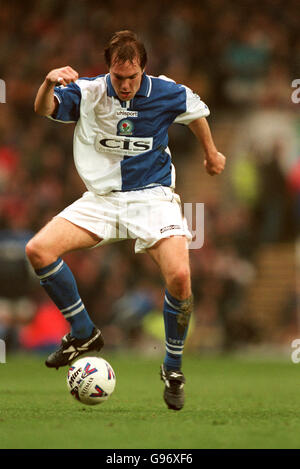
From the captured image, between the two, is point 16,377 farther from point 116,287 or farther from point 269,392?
point 116,287

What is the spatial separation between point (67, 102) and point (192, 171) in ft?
34.8

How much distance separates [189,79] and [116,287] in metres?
4.29

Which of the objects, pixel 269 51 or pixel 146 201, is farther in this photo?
pixel 269 51

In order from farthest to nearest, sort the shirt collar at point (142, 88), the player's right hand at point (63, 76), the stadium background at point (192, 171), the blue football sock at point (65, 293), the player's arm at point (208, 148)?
1. the stadium background at point (192, 171)
2. the player's arm at point (208, 148)
3. the shirt collar at point (142, 88)
4. the blue football sock at point (65, 293)
5. the player's right hand at point (63, 76)

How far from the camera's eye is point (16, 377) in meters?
8.90

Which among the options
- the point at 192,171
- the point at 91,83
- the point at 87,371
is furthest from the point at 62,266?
the point at 192,171

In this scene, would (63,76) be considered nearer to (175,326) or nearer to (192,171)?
(175,326)

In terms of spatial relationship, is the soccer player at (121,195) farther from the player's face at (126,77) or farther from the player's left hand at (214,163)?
the player's left hand at (214,163)

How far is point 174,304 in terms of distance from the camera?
5820 mm

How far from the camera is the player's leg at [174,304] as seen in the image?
5.64 metres

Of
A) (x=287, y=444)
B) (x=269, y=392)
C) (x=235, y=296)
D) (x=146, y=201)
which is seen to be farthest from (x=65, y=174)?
(x=287, y=444)

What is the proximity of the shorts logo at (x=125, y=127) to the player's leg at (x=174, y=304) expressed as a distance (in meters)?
0.75

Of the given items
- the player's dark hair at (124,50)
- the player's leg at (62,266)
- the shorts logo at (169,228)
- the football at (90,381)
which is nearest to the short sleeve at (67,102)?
the player's dark hair at (124,50)

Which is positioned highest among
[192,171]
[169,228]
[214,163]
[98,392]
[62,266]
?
[192,171]
